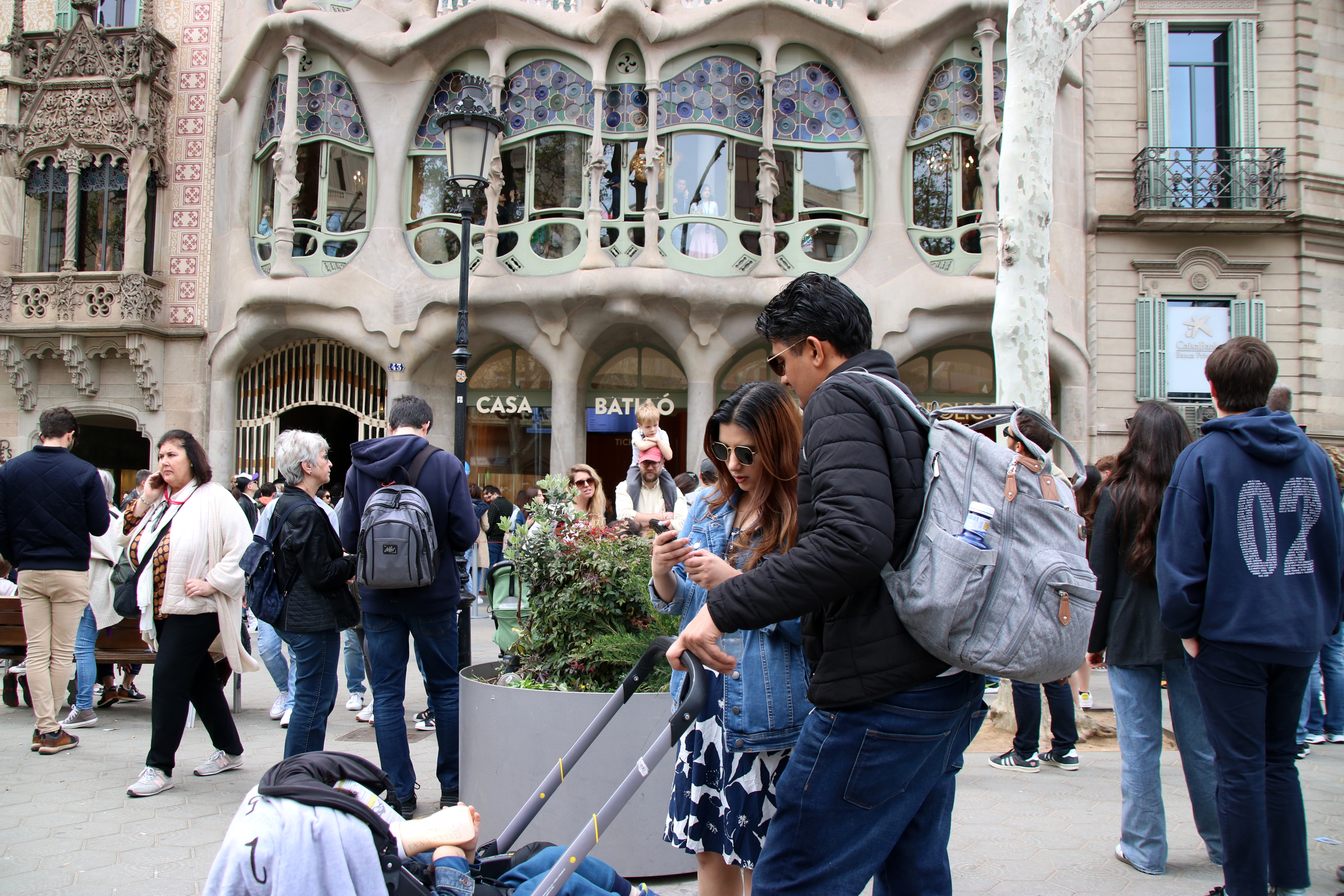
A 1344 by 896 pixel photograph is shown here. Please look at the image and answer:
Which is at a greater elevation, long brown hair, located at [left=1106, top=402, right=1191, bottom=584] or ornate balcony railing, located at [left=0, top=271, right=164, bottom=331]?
ornate balcony railing, located at [left=0, top=271, right=164, bottom=331]

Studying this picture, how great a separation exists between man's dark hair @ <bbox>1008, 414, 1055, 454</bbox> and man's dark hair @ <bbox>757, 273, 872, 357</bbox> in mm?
436

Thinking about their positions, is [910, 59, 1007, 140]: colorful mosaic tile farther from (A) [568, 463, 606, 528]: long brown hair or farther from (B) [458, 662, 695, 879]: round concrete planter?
(B) [458, 662, 695, 879]: round concrete planter

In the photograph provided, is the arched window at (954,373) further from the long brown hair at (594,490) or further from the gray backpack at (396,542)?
the gray backpack at (396,542)

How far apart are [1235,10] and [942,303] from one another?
7.44 meters

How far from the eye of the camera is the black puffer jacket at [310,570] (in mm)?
5219

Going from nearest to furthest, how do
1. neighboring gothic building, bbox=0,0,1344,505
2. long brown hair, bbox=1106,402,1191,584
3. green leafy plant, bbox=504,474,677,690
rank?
green leafy plant, bbox=504,474,677,690
long brown hair, bbox=1106,402,1191,584
neighboring gothic building, bbox=0,0,1344,505

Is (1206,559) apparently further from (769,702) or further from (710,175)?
(710,175)

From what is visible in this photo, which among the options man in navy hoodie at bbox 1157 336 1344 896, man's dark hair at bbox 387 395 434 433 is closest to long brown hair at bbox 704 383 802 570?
man in navy hoodie at bbox 1157 336 1344 896

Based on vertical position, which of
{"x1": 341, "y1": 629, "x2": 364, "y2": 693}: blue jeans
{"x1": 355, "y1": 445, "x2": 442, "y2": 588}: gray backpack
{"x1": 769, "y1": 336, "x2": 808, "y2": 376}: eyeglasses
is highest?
{"x1": 769, "y1": 336, "x2": 808, "y2": 376}: eyeglasses

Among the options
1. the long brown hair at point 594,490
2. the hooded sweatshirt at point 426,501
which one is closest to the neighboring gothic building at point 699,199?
the long brown hair at point 594,490

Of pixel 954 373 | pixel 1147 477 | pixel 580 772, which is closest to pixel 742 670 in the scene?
pixel 580 772

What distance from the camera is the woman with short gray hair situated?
5203 mm

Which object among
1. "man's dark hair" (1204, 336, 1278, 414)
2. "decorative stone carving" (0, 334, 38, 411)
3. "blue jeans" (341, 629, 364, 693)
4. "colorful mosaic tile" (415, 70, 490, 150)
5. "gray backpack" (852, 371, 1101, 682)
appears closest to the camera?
"gray backpack" (852, 371, 1101, 682)

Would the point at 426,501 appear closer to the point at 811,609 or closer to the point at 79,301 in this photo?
the point at 811,609
